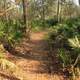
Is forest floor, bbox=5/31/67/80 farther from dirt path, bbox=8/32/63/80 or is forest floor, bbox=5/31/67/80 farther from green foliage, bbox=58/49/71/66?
green foliage, bbox=58/49/71/66

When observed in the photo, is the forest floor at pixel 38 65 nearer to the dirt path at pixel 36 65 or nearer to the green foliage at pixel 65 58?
the dirt path at pixel 36 65

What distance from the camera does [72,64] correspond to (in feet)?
36.0

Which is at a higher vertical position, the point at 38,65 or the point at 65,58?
the point at 65,58

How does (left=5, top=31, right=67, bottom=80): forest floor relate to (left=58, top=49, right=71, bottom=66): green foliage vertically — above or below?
below

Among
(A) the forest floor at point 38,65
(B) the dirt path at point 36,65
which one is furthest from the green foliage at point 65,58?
(B) the dirt path at point 36,65

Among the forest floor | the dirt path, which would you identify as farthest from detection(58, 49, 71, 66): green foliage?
the dirt path

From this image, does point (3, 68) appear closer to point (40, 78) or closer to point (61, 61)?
point (40, 78)

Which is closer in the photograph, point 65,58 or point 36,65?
point 65,58

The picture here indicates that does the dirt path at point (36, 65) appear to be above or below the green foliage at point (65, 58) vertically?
below

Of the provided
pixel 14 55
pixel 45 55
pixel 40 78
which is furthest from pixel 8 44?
pixel 40 78

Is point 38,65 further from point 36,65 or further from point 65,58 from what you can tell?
point 65,58

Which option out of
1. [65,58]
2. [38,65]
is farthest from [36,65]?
[65,58]

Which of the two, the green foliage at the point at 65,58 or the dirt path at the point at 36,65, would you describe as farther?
the green foliage at the point at 65,58

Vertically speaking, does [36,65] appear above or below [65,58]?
below
